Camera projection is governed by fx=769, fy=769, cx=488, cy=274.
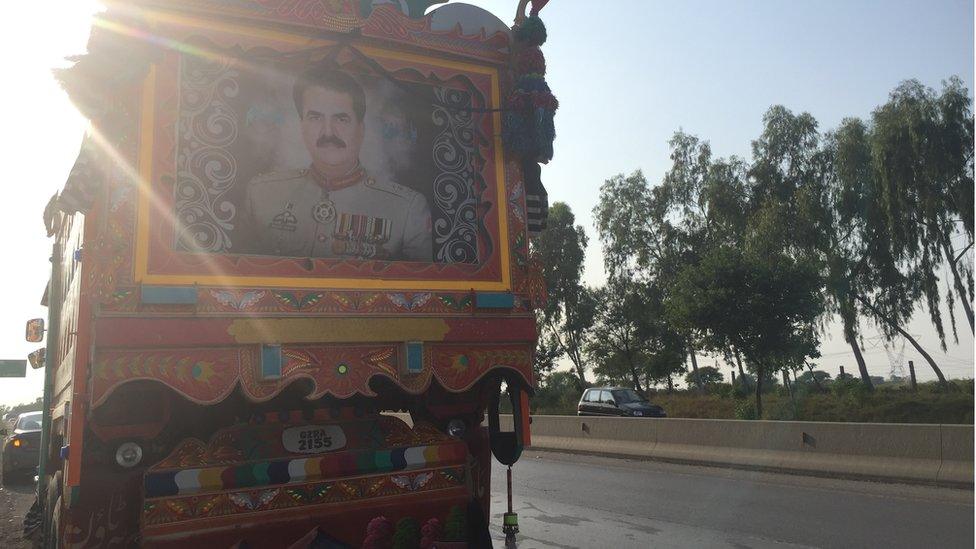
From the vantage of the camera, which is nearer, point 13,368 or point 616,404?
point 13,368

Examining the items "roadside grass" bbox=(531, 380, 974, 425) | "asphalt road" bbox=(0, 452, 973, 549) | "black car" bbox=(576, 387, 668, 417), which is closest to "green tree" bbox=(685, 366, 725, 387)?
"roadside grass" bbox=(531, 380, 974, 425)

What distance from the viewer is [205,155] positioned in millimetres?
4504

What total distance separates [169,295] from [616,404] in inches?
1023

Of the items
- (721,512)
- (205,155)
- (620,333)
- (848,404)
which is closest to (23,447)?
(721,512)

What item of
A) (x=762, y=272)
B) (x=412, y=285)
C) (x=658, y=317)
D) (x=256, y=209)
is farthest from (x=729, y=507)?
(x=658, y=317)

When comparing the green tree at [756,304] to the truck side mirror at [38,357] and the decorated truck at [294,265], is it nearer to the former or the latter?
the truck side mirror at [38,357]

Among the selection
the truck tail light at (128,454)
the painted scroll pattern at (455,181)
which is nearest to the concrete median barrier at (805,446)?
the painted scroll pattern at (455,181)

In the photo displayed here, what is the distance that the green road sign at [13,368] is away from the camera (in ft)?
55.7

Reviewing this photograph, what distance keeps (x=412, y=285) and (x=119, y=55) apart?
6.92 feet

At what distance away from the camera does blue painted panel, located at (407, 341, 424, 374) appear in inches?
186

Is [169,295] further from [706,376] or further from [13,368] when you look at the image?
[706,376]

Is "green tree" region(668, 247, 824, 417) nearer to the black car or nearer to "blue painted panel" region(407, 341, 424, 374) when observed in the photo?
the black car

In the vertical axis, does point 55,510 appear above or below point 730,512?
above

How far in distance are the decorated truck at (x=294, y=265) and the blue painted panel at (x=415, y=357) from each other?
14mm
